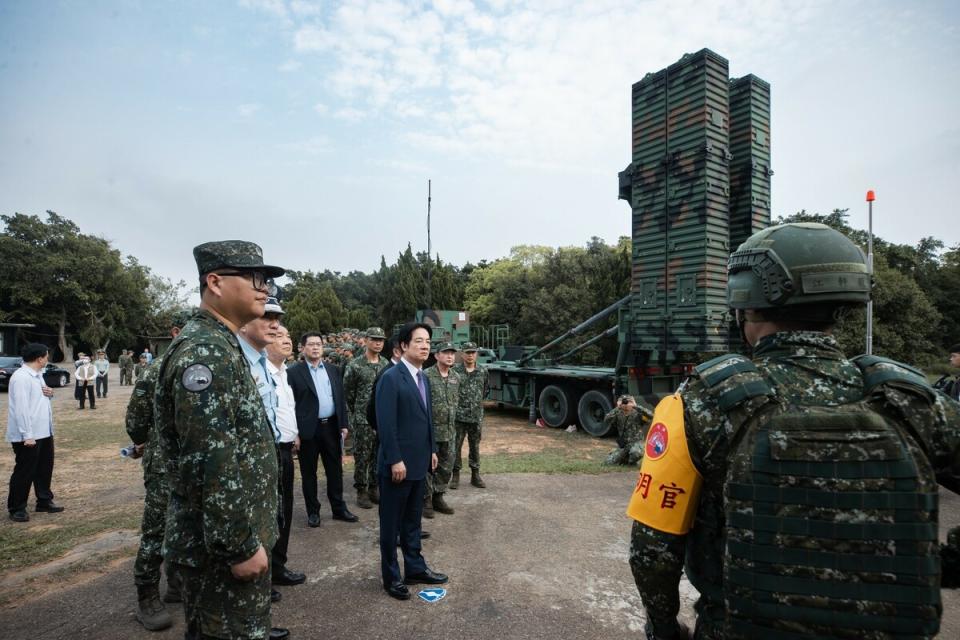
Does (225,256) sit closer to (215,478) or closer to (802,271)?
(215,478)

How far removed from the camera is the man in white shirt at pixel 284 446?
3.60m

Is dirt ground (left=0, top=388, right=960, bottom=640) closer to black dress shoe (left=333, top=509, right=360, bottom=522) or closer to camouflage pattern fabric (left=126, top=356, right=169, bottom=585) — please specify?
black dress shoe (left=333, top=509, right=360, bottom=522)

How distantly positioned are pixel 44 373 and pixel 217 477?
2173 centimetres

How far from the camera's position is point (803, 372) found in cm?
144

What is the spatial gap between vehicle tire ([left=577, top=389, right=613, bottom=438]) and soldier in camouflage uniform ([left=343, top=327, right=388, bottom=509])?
5.30 m

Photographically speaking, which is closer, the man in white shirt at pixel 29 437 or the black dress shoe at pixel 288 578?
the black dress shoe at pixel 288 578

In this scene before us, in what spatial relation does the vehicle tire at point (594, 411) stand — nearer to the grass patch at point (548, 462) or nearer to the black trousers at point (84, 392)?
the grass patch at point (548, 462)

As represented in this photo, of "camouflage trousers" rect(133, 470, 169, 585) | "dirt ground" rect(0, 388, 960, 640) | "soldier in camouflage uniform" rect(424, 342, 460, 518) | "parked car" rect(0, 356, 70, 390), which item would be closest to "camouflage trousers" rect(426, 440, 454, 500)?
"soldier in camouflage uniform" rect(424, 342, 460, 518)

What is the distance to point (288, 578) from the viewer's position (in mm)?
3598

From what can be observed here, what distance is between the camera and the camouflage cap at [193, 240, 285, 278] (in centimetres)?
203

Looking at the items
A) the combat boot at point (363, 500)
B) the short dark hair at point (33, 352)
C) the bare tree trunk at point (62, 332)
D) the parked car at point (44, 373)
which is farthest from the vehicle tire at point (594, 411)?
the bare tree trunk at point (62, 332)

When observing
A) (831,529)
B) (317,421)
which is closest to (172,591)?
(317,421)

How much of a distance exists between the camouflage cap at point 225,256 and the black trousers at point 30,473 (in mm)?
4801

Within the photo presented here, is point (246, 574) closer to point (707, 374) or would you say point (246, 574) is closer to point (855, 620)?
point (707, 374)
